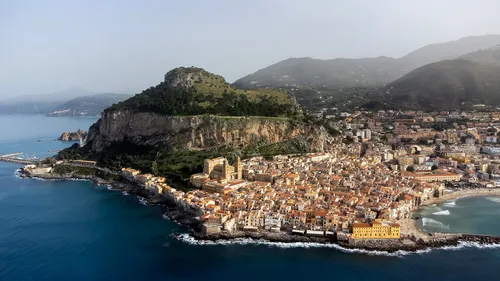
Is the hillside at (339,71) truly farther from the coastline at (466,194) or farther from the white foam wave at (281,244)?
the white foam wave at (281,244)

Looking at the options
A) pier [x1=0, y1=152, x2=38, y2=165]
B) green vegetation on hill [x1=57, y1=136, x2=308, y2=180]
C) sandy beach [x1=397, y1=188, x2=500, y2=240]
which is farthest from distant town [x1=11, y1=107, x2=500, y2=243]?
pier [x1=0, y1=152, x2=38, y2=165]

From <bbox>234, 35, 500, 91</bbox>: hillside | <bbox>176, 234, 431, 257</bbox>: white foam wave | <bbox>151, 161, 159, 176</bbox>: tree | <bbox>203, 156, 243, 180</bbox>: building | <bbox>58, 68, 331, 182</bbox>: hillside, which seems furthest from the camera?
<bbox>234, 35, 500, 91</bbox>: hillside

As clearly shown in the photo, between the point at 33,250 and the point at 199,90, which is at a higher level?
the point at 199,90

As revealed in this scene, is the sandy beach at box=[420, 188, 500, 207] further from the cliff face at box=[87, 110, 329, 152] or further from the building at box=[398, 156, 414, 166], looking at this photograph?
the cliff face at box=[87, 110, 329, 152]

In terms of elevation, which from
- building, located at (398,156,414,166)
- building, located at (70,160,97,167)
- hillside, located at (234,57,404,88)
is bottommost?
building, located at (398,156,414,166)

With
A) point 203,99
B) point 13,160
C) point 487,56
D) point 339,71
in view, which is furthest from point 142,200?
point 339,71

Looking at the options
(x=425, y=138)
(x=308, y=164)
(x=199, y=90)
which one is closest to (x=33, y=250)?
(x=308, y=164)

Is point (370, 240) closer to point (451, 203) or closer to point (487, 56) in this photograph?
point (451, 203)

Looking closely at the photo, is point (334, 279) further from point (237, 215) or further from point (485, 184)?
point (485, 184)
